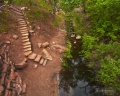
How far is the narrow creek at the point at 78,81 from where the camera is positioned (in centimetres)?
1497

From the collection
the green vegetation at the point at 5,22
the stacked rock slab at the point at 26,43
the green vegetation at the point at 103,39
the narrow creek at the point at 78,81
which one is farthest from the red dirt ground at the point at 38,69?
the green vegetation at the point at 103,39

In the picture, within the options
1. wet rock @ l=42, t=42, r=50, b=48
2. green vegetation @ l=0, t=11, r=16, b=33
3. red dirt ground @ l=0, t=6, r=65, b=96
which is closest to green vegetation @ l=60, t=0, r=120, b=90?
red dirt ground @ l=0, t=6, r=65, b=96

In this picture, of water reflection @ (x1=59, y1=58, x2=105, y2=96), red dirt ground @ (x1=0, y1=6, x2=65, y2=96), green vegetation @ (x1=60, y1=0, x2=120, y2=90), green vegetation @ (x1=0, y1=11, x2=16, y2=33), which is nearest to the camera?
green vegetation @ (x1=60, y1=0, x2=120, y2=90)

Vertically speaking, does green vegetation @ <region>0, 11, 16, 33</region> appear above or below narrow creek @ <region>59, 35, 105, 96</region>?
above

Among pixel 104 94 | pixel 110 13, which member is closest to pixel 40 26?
pixel 110 13

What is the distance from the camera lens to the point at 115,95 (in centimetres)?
1358

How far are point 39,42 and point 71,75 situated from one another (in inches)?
246

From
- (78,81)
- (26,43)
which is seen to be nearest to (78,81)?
(78,81)

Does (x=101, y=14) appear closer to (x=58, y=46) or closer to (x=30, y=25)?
(x=58, y=46)

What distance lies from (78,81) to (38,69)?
4148 mm

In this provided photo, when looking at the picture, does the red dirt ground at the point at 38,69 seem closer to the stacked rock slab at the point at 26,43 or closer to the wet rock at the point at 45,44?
the stacked rock slab at the point at 26,43

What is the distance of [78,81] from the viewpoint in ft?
53.3

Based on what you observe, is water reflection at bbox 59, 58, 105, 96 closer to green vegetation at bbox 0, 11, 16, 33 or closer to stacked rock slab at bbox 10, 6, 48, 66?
stacked rock slab at bbox 10, 6, 48, 66

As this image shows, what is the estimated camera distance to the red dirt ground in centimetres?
1523
